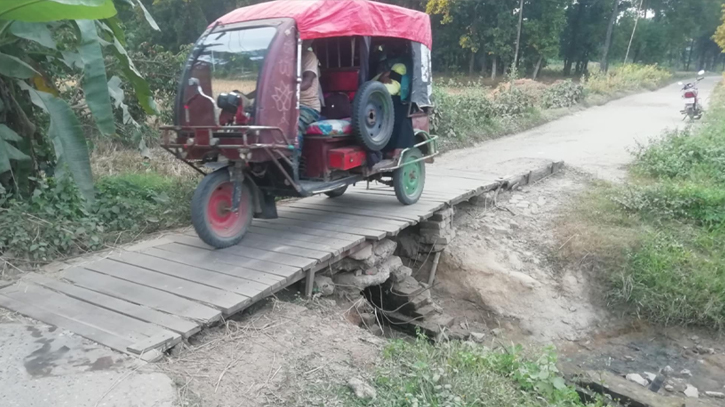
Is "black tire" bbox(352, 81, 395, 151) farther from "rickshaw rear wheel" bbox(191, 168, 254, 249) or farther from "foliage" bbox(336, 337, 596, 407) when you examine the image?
"foliage" bbox(336, 337, 596, 407)

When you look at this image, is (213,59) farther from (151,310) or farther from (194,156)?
(151,310)

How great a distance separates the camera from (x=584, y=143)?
12016 millimetres

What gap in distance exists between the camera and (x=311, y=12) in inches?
190

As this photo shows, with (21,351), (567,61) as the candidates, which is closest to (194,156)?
(21,351)

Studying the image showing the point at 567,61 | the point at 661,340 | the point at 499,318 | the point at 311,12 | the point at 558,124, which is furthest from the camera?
the point at 567,61

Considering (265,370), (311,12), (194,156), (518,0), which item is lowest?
(265,370)

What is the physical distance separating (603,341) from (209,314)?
4614 mm

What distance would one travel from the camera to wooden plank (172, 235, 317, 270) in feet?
14.9

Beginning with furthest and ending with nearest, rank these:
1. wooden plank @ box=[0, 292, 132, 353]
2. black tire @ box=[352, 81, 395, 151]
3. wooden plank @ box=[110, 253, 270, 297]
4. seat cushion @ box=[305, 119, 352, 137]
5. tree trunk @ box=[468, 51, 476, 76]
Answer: tree trunk @ box=[468, 51, 476, 76] → black tire @ box=[352, 81, 395, 151] → seat cushion @ box=[305, 119, 352, 137] → wooden plank @ box=[110, 253, 270, 297] → wooden plank @ box=[0, 292, 132, 353]

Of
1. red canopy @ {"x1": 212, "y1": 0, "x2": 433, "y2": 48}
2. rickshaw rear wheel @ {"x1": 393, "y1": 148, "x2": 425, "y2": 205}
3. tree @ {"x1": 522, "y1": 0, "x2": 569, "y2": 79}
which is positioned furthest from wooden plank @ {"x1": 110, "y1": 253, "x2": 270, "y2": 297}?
tree @ {"x1": 522, "y1": 0, "x2": 569, "y2": 79}

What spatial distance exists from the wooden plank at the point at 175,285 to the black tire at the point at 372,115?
7.10 feet

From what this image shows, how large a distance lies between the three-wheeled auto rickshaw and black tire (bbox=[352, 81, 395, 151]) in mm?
11

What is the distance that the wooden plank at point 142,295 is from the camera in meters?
3.65

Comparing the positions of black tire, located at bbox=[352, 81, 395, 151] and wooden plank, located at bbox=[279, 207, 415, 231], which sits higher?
black tire, located at bbox=[352, 81, 395, 151]
